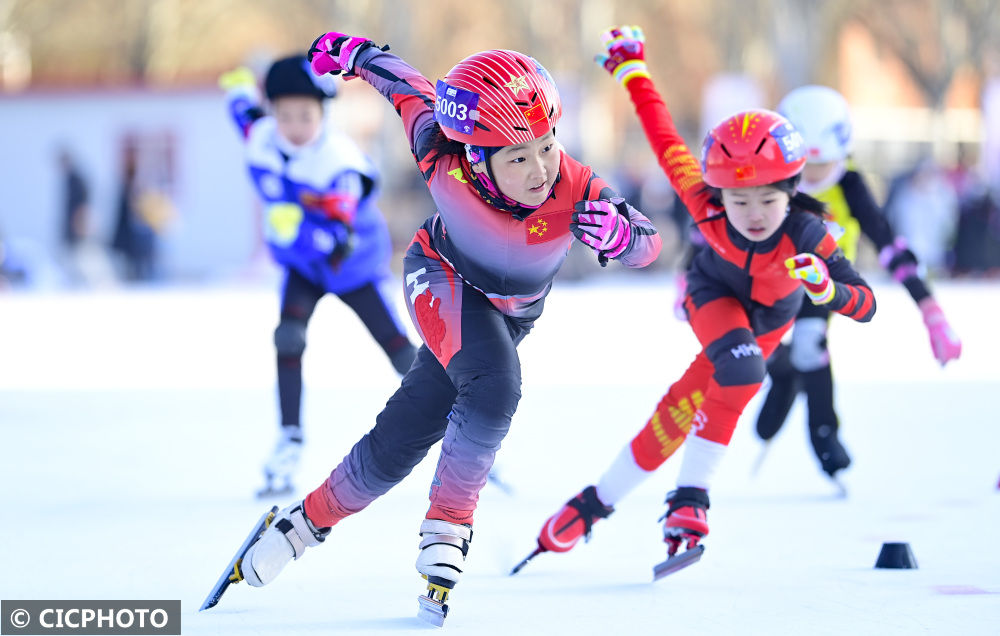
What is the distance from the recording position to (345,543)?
5039 millimetres

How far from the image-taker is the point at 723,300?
511 cm

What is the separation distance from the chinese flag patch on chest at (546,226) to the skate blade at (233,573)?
1162 mm

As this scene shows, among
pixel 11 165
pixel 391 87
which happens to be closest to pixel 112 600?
pixel 391 87

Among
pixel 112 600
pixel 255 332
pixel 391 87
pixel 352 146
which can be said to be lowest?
pixel 112 600

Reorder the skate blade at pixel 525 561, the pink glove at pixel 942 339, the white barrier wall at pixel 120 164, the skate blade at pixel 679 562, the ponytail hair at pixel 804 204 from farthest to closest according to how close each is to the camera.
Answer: the white barrier wall at pixel 120 164 < the pink glove at pixel 942 339 < the ponytail hair at pixel 804 204 < the skate blade at pixel 525 561 < the skate blade at pixel 679 562

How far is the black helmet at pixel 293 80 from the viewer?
6230 millimetres

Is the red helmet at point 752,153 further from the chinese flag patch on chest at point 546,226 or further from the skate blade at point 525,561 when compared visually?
the skate blade at point 525,561

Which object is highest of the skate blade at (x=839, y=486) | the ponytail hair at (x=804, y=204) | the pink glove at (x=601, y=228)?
the ponytail hair at (x=804, y=204)

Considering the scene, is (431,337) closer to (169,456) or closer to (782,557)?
(782,557)

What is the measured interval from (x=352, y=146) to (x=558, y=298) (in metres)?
12.2

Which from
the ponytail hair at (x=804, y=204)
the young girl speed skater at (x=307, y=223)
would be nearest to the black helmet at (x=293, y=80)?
the young girl speed skater at (x=307, y=223)

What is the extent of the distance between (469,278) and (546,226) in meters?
0.28

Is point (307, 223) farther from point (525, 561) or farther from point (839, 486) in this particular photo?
point (839, 486)

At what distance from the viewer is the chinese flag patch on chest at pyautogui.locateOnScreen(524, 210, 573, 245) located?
4047 mm
